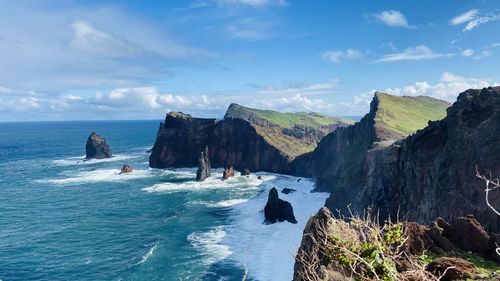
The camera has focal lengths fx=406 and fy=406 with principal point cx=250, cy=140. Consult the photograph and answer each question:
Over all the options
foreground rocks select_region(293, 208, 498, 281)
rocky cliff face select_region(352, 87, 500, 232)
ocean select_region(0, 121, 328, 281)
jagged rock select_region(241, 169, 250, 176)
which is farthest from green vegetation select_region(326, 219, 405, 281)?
jagged rock select_region(241, 169, 250, 176)

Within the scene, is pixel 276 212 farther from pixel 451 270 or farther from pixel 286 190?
pixel 451 270

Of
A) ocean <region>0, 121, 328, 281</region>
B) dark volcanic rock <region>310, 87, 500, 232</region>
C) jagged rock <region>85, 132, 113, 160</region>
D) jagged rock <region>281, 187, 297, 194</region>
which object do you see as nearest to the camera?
dark volcanic rock <region>310, 87, 500, 232</region>

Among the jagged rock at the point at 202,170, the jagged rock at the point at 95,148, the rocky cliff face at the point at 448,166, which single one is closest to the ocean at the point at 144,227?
the jagged rock at the point at 202,170

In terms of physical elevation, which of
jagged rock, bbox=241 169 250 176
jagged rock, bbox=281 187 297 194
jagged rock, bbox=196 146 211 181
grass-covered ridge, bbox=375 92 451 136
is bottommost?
jagged rock, bbox=281 187 297 194

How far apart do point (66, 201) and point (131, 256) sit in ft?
140

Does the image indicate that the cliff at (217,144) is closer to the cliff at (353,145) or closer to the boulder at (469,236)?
the cliff at (353,145)

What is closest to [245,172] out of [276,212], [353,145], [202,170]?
[202,170]

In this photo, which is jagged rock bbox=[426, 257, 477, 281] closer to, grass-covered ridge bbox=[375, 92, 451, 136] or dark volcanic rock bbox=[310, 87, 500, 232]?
dark volcanic rock bbox=[310, 87, 500, 232]

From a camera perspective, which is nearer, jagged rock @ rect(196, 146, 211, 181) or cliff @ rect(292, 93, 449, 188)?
cliff @ rect(292, 93, 449, 188)

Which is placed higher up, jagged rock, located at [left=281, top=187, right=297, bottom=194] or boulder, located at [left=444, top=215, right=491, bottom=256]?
boulder, located at [left=444, top=215, right=491, bottom=256]

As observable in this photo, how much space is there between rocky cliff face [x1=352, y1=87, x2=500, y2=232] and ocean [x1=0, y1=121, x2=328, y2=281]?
57.2 feet

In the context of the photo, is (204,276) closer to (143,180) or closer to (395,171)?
(395,171)

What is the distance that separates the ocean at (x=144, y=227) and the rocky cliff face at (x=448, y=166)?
17425 millimetres

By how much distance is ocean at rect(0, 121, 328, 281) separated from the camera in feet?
177
